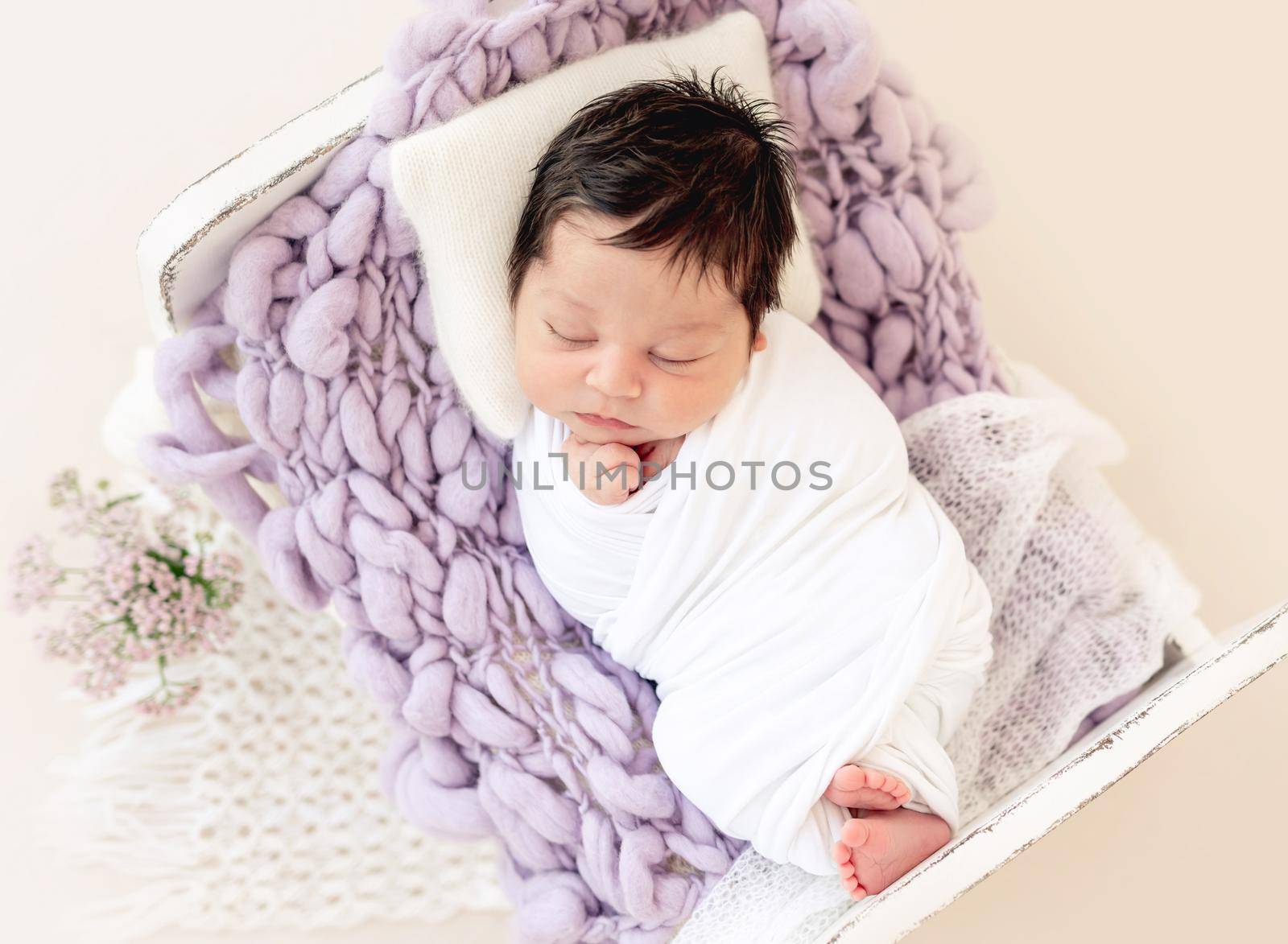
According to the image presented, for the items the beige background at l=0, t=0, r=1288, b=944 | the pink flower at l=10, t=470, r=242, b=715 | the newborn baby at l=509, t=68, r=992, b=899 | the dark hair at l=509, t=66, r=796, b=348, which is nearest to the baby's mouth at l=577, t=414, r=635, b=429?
the newborn baby at l=509, t=68, r=992, b=899

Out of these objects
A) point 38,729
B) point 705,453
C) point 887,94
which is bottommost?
point 38,729

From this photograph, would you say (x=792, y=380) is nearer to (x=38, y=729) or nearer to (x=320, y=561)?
(x=320, y=561)

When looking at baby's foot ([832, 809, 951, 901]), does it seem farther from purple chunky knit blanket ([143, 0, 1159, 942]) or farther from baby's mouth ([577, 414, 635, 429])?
baby's mouth ([577, 414, 635, 429])

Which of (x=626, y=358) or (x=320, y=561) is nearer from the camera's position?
(x=626, y=358)

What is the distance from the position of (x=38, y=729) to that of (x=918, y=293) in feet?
4.59

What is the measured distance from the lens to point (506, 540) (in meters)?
1.33

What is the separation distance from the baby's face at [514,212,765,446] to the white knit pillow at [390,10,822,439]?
54mm

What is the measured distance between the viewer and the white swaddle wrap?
1.14 m

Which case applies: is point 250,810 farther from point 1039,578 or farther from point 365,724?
point 1039,578

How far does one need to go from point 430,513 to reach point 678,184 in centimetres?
47

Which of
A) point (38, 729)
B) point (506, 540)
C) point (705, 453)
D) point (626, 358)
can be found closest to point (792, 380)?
point (705, 453)

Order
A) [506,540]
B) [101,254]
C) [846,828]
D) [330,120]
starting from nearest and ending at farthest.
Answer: [846,828], [330,120], [506,540], [101,254]

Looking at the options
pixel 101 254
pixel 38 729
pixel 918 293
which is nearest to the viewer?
pixel 918 293

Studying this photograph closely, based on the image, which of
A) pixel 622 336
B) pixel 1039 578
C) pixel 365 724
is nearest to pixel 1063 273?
pixel 1039 578
